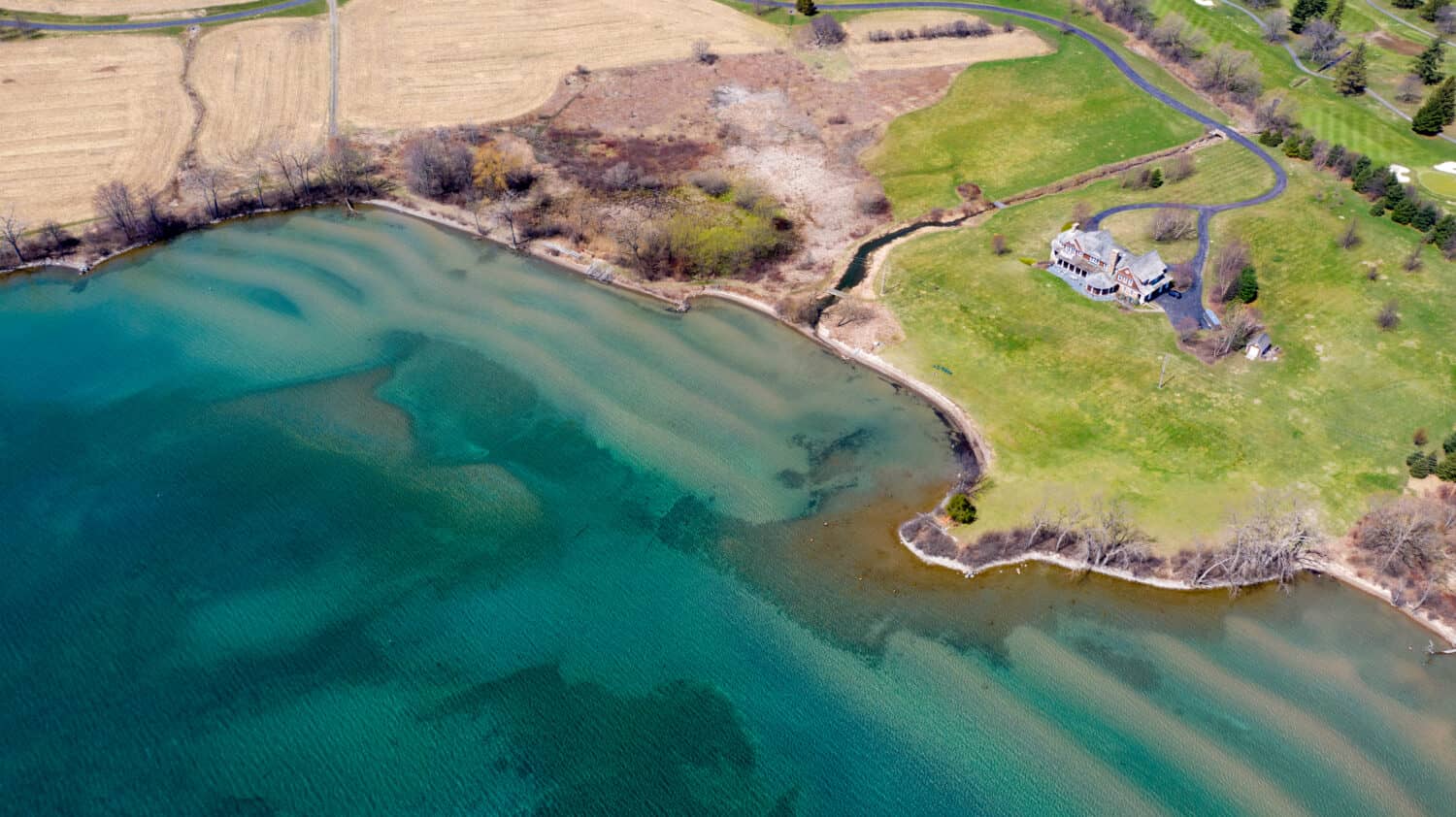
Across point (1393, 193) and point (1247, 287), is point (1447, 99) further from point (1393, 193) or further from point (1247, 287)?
point (1247, 287)

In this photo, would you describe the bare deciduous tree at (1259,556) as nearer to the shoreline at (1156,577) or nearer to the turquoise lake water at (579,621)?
the shoreline at (1156,577)

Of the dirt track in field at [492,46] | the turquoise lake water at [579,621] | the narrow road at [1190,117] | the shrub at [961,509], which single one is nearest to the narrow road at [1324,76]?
the narrow road at [1190,117]

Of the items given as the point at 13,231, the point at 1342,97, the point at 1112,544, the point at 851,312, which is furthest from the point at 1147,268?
the point at 13,231

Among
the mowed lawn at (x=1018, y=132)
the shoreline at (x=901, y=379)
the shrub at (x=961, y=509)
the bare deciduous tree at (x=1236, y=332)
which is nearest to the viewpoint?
the shoreline at (x=901, y=379)

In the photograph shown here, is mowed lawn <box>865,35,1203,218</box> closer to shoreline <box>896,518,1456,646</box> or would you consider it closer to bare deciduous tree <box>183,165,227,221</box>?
shoreline <box>896,518,1456,646</box>

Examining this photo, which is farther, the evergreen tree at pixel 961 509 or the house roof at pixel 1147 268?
the house roof at pixel 1147 268

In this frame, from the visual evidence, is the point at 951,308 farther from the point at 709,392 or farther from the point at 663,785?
the point at 663,785
